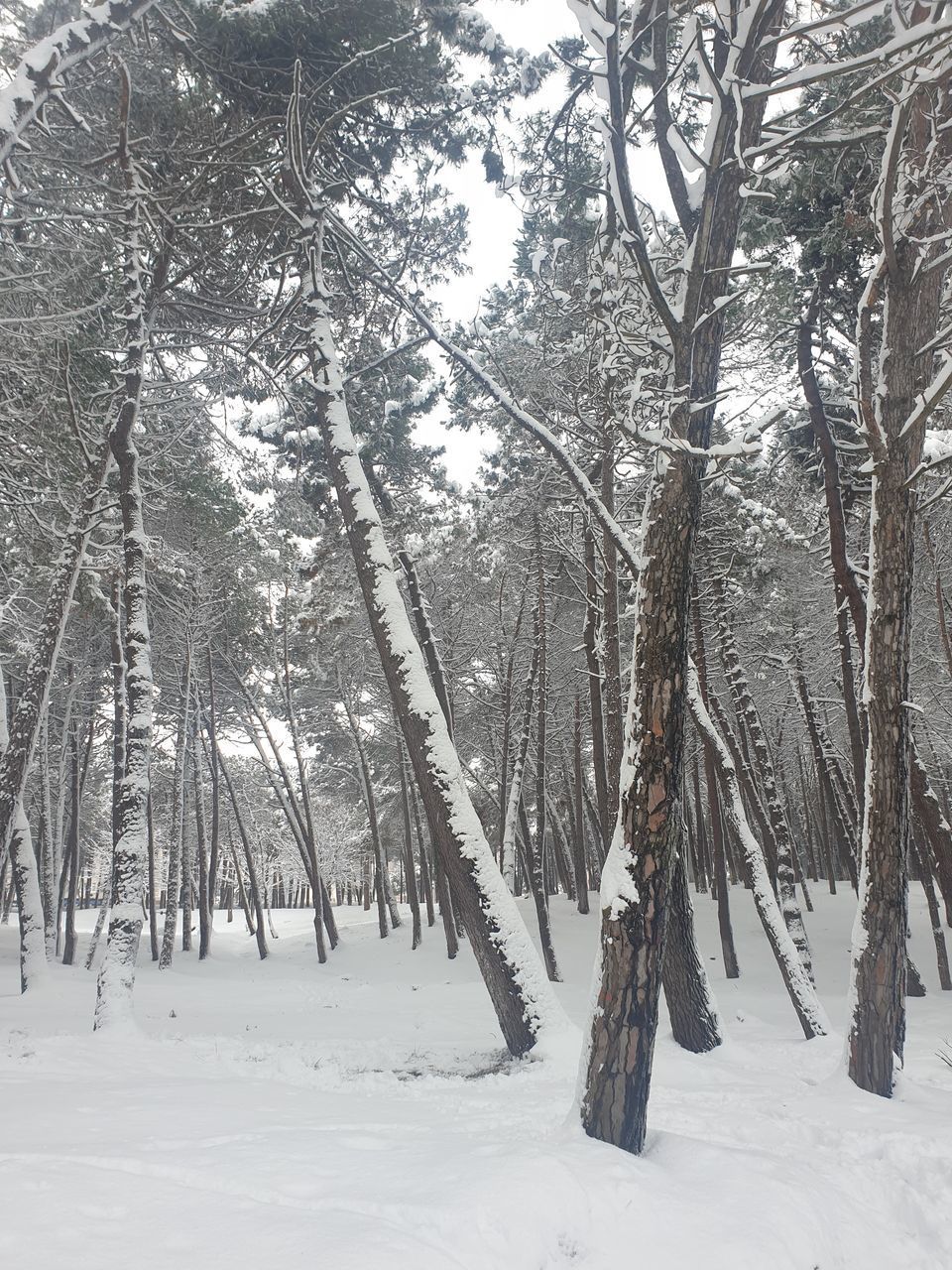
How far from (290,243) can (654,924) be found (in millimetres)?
8811

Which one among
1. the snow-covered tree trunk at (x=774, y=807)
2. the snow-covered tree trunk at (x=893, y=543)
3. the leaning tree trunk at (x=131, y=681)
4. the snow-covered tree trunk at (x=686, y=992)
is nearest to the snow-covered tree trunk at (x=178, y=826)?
the leaning tree trunk at (x=131, y=681)

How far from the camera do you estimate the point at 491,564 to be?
15125 millimetres

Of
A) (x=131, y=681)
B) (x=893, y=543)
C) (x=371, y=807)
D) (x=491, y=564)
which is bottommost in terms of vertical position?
(x=371, y=807)

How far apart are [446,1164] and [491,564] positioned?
500 inches

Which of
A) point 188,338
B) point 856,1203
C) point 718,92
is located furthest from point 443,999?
point 718,92

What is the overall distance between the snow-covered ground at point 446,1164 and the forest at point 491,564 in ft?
0.09

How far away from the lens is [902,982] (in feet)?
15.4

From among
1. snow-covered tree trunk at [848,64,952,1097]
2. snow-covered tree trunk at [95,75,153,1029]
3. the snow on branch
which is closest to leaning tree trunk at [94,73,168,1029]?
snow-covered tree trunk at [95,75,153,1029]

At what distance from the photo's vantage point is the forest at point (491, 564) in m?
3.15

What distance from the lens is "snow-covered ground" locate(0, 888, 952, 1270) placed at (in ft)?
7.92

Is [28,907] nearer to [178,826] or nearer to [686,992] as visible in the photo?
[178,826]

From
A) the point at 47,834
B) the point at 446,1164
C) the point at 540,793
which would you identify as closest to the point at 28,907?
the point at 47,834

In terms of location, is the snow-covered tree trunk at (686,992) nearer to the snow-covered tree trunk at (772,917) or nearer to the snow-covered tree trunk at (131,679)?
the snow-covered tree trunk at (772,917)

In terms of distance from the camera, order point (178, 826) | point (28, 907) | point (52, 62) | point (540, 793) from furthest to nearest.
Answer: point (178, 826), point (540, 793), point (28, 907), point (52, 62)
